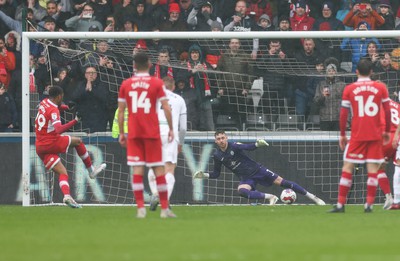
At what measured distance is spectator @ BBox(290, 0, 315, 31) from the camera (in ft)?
79.7

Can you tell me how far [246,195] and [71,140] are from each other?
3.64 meters

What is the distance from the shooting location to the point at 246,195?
69.1ft

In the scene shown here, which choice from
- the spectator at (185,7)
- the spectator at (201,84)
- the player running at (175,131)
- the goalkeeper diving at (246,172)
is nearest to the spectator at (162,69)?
the spectator at (201,84)

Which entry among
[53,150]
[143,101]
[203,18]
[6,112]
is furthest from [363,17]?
[143,101]

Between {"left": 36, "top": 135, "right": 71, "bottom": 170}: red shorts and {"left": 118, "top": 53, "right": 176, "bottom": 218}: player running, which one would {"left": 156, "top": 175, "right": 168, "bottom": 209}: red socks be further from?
{"left": 36, "top": 135, "right": 71, "bottom": 170}: red shorts

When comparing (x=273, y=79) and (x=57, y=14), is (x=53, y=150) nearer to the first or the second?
(x=273, y=79)

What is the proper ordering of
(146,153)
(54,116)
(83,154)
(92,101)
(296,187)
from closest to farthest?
Result: (146,153) → (54,116) → (83,154) → (296,187) → (92,101)

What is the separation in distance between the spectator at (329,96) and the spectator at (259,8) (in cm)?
341

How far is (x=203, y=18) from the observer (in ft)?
80.4

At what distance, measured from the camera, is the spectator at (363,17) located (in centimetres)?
2391

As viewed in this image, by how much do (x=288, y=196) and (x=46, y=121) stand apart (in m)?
4.96

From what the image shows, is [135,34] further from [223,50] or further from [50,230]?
[50,230]

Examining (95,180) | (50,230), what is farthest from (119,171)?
(50,230)

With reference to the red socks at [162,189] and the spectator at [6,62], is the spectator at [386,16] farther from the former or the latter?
the red socks at [162,189]
